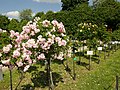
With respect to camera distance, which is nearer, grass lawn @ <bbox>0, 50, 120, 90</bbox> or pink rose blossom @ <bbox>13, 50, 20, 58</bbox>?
pink rose blossom @ <bbox>13, 50, 20, 58</bbox>

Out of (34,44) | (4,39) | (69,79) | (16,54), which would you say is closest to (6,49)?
(16,54)

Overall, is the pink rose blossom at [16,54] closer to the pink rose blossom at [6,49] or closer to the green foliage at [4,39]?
the pink rose blossom at [6,49]

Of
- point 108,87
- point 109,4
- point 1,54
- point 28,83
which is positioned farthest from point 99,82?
point 109,4

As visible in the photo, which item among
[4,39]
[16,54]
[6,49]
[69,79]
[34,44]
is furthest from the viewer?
[69,79]

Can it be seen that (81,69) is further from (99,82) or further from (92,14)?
(92,14)

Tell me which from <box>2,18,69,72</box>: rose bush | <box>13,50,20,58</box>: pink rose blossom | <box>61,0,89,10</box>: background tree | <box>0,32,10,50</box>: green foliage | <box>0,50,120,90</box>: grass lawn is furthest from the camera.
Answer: <box>61,0,89,10</box>: background tree

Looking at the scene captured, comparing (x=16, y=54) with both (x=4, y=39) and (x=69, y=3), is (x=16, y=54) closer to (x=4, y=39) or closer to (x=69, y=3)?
(x=4, y=39)

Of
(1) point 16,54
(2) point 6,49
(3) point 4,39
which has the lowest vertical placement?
(1) point 16,54

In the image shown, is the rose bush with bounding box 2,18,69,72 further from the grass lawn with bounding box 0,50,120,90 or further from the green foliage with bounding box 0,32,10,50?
the grass lawn with bounding box 0,50,120,90

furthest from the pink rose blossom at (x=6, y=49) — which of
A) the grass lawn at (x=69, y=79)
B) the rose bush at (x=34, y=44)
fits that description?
the grass lawn at (x=69, y=79)

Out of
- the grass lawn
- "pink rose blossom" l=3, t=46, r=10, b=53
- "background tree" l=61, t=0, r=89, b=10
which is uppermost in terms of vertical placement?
"background tree" l=61, t=0, r=89, b=10

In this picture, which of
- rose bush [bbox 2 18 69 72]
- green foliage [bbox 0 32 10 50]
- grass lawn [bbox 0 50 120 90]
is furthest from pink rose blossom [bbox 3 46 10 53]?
grass lawn [bbox 0 50 120 90]

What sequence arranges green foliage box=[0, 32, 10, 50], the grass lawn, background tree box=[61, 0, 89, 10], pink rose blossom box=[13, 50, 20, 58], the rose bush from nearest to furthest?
pink rose blossom box=[13, 50, 20, 58], the rose bush, green foliage box=[0, 32, 10, 50], the grass lawn, background tree box=[61, 0, 89, 10]

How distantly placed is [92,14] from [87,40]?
27.6m
